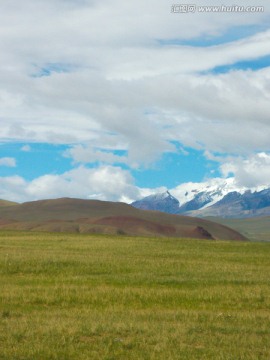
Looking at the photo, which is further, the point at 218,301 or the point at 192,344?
the point at 218,301

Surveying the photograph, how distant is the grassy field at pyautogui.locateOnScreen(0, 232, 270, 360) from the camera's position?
16375 mm

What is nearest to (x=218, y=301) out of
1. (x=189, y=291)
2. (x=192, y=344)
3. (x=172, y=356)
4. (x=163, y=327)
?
(x=189, y=291)

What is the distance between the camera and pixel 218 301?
91.3ft

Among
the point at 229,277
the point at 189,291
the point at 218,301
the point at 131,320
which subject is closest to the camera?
the point at 131,320

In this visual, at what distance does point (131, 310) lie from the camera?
2483cm

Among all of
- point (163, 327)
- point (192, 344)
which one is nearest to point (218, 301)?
point (163, 327)

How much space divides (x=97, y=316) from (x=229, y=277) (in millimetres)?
16788

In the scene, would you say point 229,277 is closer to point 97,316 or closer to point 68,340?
point 97,316

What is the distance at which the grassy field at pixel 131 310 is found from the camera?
1638cm

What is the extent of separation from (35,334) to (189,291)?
45.0ft

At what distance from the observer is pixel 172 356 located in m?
15.5

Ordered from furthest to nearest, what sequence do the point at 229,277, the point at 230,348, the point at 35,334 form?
1. the point at 229,277
2. the point at 35,334
3. the point at 230,348

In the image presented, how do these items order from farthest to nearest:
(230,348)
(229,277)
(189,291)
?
(229,277), (189,291), (230,348)

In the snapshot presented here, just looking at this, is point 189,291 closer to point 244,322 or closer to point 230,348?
point 244,322
